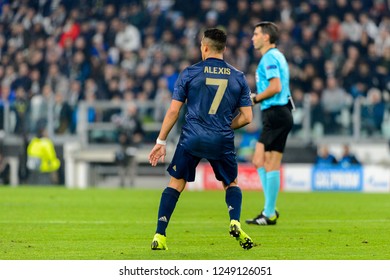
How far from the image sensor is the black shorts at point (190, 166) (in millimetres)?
10047

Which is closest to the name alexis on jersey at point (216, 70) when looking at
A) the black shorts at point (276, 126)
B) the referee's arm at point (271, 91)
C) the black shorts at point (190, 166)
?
the black shorts at point (190, 166)

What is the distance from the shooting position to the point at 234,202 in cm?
1020

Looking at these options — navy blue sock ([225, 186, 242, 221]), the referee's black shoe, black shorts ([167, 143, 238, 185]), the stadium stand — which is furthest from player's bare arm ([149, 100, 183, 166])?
the stadium stand

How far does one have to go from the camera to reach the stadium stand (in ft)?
83.8

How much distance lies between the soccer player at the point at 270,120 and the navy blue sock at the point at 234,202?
123 inches

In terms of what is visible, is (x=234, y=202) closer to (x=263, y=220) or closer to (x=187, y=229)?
(x=187, y=229)

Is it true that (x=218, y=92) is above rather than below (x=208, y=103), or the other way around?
above

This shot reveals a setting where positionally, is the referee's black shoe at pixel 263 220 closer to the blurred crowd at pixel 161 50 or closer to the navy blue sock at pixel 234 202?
the navy blue sock at pixel 234 202

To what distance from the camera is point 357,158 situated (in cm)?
2548

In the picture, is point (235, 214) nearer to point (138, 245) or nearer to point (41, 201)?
point (138, 245)

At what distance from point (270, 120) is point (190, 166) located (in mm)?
3675

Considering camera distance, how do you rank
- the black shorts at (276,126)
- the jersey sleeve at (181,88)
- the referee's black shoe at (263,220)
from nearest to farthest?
the jersey sleeve at (181,88), the referee's black shoe at (263,220), the black shorts at (276,126)

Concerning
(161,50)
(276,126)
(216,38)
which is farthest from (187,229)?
(161,50)
